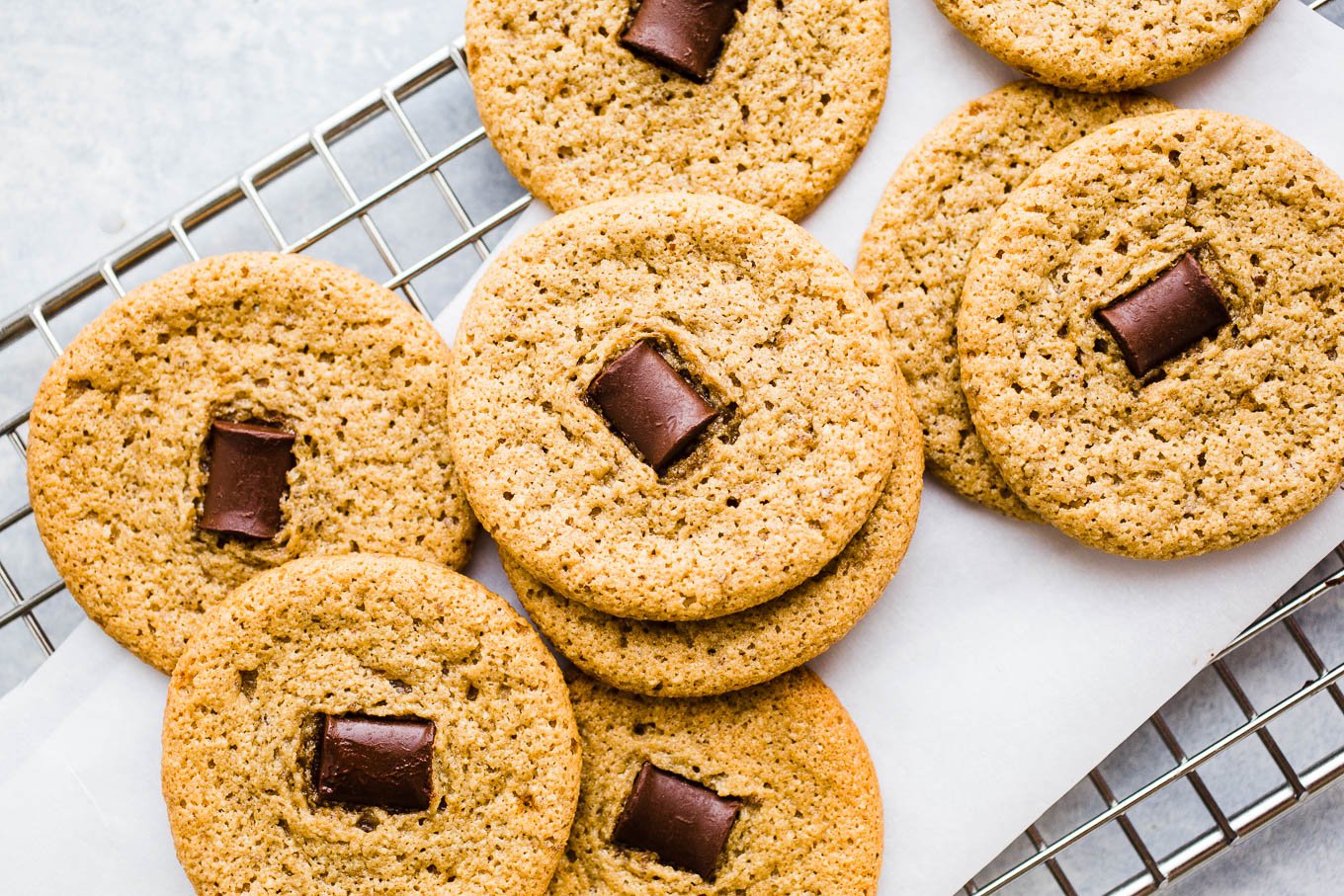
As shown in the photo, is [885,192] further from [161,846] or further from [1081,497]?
[161,846]

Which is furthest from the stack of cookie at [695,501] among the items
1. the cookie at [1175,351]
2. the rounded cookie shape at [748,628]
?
the cookie at [1175,351]

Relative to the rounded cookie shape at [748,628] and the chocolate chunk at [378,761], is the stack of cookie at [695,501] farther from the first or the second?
the chocolate chunk at [378,761]

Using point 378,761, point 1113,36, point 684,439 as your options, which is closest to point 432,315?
point 684,439

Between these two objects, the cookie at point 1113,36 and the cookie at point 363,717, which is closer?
the cookie at point 363,717

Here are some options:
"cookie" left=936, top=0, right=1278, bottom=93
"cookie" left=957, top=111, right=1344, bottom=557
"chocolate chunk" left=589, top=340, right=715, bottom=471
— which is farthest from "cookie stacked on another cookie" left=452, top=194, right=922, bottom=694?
"cookie" left=936, top=0, right=1278, bottom=93

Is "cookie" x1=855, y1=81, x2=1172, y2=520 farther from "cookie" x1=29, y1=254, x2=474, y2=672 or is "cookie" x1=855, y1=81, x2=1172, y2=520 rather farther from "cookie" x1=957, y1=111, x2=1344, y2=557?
"cookie" x1=29, y1=254, x2=474, y2=672

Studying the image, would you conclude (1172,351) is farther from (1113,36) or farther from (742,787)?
(742,787)
